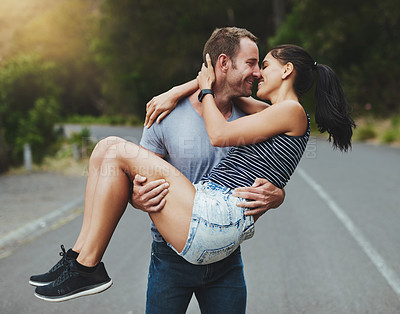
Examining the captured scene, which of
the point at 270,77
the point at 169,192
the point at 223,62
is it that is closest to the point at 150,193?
the point at 169,192

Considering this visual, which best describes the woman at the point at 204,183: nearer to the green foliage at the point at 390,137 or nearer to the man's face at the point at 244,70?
the man's face at the point at 244,70

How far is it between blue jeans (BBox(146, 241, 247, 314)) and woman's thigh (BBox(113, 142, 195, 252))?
0.23m

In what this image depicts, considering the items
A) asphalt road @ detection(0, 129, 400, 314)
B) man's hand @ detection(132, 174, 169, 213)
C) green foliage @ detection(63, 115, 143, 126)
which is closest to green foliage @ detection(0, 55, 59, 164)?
asphalt road @ detection(0, 129, 400, 314)

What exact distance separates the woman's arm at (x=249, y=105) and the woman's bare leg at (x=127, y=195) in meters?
0.62

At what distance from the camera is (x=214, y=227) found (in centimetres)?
222

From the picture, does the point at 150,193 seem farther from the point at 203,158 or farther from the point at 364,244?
the point at 364,244

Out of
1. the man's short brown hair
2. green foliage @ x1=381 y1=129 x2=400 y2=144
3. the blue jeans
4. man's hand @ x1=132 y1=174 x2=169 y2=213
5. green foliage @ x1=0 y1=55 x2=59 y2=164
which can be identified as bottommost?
green foliage @ x1=381 y1=129 x2=400 y2=144

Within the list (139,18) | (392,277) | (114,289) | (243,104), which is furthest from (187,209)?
(139,18)

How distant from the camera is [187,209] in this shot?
89.4 inches

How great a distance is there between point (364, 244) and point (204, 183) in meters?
4.12

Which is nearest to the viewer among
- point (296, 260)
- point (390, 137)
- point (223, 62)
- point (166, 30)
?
point (223, 62)

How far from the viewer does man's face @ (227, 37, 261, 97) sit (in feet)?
7.91

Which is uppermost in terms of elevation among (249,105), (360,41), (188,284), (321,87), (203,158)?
(321,87)

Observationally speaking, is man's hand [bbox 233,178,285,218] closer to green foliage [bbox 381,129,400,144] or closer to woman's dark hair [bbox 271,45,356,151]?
woman's dark hair [bbox 271,45,356,151]
